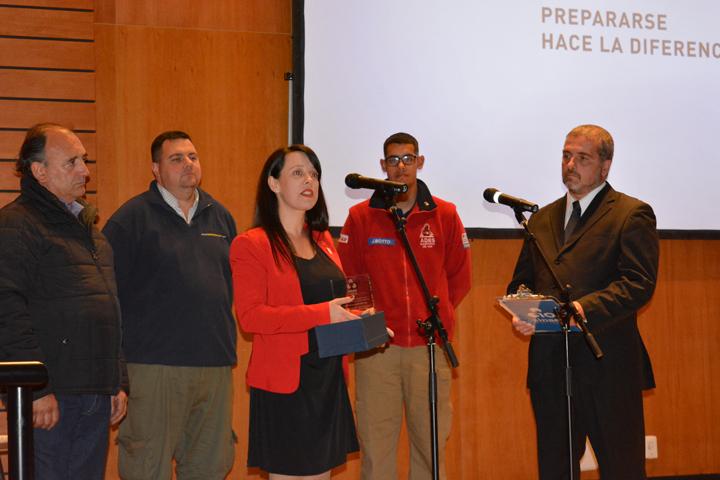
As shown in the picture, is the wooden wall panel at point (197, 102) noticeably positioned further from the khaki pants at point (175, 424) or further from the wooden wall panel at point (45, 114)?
the khaki pants at point (175, 424)

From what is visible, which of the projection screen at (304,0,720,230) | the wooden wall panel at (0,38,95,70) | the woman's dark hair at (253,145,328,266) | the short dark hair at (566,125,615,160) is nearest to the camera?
the woman's dark hair at (253,145,328,266)

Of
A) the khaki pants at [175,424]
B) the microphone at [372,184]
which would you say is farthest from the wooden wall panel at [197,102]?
the microphone at [372,184]

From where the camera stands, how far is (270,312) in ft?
9.87

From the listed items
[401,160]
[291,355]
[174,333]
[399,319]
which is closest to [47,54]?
[174,333]

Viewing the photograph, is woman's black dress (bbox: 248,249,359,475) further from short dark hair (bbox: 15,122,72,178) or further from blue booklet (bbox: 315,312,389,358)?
short dark hair (bbox: 15,122,72,178)

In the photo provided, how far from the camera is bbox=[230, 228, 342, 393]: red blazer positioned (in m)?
3.00

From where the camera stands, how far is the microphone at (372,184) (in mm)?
3082

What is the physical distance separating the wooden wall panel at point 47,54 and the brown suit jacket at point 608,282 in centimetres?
276

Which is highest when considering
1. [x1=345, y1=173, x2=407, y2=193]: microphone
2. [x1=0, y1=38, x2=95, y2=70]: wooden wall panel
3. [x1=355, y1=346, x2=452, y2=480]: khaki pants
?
[x1=0, y1=38, x2=95, y2=70]: wooden wall panel

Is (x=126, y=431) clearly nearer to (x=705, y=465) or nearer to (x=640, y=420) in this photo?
(x=640, y=420)

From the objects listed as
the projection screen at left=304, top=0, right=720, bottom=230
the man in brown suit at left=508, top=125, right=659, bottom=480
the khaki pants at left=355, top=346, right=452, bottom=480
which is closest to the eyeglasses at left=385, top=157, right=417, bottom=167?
the projection screen at left=304, top=0, right=720, bottom=230

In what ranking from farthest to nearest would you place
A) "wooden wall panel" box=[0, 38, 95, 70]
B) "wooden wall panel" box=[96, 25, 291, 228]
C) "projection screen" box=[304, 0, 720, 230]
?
1. "projection screen" box=[304, 0, 720, 230]
2. "wooden wall panel" box=[96, 25, 291, 228]
3. "wooden wall panel" box=[0, 38, 95, 70]

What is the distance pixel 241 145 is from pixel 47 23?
1.25 meters

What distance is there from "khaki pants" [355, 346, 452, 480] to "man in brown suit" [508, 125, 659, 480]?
2.18 feet
